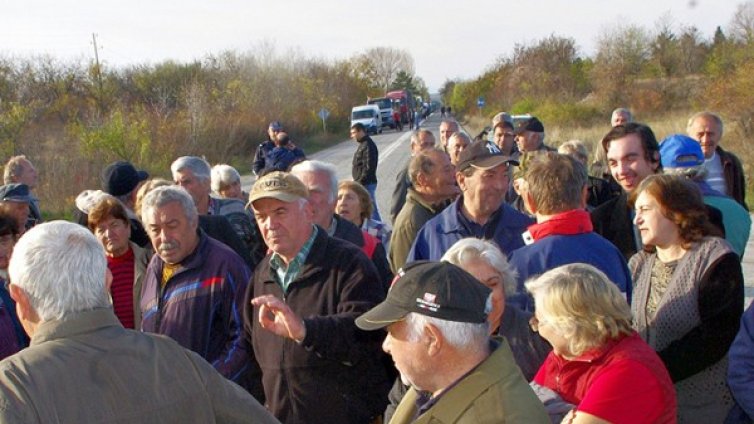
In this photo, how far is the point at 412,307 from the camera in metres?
2.12

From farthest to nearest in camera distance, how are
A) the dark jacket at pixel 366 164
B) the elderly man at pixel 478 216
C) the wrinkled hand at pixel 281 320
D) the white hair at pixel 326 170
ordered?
the dark jacket at pixel 366 164
the white hair at pixel 326 170
the elderly man at pixel 478 216
the wrinkled hand at pixel 281 320

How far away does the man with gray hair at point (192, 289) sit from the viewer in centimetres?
361

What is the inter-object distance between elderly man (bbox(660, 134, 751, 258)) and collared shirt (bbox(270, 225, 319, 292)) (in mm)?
1892

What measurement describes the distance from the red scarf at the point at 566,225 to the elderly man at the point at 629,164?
104 centimetres

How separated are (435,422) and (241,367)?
1826 mm

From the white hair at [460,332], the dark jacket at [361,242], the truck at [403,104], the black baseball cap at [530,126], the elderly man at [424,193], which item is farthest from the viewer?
the truck at [403,104]

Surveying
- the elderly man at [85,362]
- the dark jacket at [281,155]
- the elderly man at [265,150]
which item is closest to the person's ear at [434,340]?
the elderly man at [85,362]

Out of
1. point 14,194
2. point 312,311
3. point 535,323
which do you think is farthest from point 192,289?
point 14,194

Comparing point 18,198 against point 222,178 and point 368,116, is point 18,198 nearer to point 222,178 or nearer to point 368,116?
point 222,178

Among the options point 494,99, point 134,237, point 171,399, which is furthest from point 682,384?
point 494,99

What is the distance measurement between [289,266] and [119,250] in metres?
1.73

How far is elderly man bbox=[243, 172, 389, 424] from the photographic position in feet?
10.5

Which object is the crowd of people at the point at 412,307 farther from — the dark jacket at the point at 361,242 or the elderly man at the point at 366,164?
the elderly man at the point at 366,164

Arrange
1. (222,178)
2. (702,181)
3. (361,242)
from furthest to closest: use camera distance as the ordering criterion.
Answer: (222,178) → (361,242) → (702,181)
